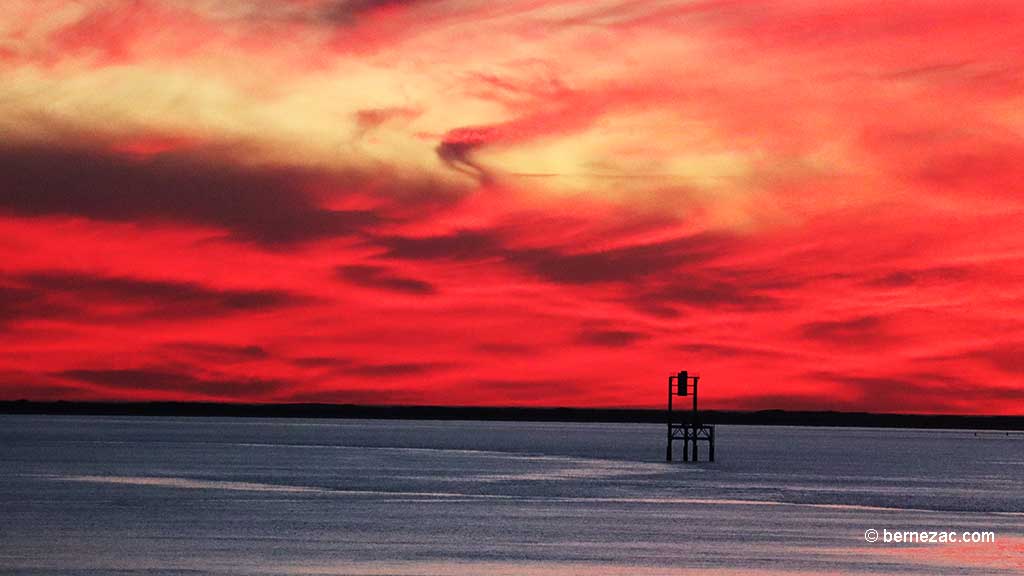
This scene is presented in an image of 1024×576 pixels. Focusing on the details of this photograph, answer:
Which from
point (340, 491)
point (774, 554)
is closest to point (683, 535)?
point (774, 554)

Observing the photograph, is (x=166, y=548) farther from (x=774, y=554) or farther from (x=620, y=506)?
(x=620, y=506)

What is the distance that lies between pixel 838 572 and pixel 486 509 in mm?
22178

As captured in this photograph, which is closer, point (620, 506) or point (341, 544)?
point (341, 544)

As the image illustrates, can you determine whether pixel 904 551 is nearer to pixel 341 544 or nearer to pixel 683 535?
pixel 683 535

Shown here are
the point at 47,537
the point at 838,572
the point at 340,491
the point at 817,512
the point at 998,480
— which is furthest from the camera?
the point at 998,480

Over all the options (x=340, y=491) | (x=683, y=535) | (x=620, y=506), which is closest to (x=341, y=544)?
(x=683, y=535)

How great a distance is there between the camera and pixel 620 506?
58812mm

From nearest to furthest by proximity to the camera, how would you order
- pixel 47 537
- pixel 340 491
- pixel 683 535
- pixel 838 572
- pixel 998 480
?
1. pixel 838 572
2. pixel 47 537
3. pixel 683 535
4. pixel 340 491
5. pixel 998 480

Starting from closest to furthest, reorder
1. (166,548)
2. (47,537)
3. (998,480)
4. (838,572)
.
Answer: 1. (838,572)
2. (166,548)
3. (47,537)
4. (998,480)

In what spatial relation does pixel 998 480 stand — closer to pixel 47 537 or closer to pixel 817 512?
pixel 817 512

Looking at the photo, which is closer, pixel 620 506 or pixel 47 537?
pixel 47 537

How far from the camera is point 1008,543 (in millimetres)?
44188

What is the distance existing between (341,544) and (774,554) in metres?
12.7

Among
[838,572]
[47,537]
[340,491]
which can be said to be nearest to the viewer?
[838,572]
